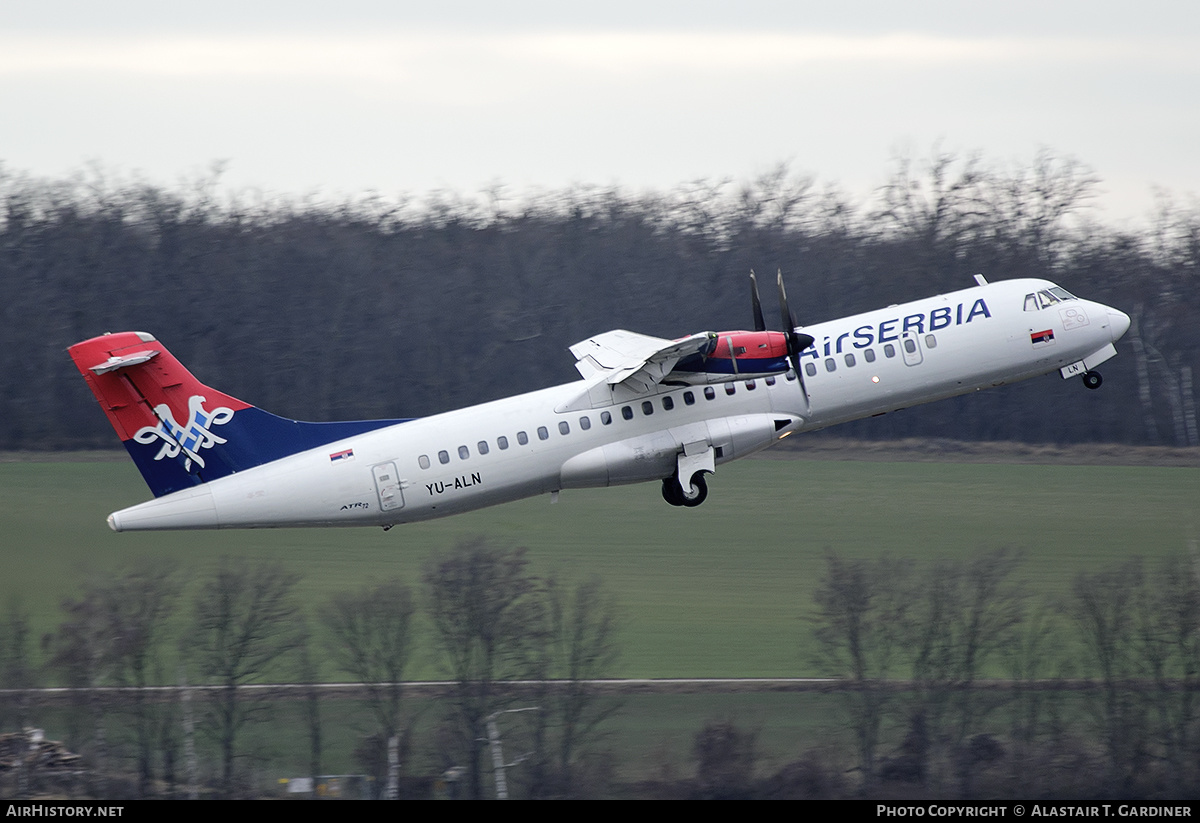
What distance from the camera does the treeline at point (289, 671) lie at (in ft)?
178

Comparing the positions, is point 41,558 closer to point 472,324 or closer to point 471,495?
point 471,495

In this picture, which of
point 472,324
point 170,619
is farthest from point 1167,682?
point 170,619

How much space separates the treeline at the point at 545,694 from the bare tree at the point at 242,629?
12 centimetres

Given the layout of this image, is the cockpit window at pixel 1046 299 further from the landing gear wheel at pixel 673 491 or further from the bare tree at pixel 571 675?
the bare tree at pixel 571 675

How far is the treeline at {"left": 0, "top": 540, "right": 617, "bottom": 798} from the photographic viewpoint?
54.4 meters

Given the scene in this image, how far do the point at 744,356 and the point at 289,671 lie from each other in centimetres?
3585

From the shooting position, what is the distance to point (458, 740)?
5606cm

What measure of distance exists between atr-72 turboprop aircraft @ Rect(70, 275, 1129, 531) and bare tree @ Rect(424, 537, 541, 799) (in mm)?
27041

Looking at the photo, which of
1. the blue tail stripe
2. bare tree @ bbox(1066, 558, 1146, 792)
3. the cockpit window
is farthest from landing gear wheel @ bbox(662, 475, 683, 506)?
bare tree @ bbox(1066, 558, 1146, 792)

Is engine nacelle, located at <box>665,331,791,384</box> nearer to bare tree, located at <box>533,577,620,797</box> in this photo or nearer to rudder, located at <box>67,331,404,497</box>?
rudder, located at <box>67,331,404,497</box>

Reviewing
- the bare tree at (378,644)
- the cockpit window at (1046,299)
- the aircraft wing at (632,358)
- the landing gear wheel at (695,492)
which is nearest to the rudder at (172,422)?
the aircraft wing at (632,358)

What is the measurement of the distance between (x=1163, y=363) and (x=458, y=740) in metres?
46.0

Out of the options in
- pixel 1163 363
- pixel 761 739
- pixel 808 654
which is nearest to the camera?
pixel 761 739

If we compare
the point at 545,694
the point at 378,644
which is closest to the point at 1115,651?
the point at 545,694
